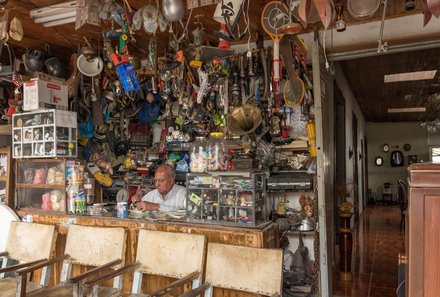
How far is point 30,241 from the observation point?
3.26 m

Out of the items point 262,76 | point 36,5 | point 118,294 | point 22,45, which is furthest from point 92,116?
point 118,294

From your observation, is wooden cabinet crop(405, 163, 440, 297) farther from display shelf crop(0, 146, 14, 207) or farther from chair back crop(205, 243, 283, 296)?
display shelf crop(0, 146, 14, 207)

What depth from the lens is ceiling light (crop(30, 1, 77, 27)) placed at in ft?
10.6

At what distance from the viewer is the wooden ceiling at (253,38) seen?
3.38 meters

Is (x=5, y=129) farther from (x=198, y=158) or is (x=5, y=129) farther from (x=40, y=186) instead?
(x=198, y=158)

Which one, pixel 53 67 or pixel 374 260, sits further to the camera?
pixel 374 260

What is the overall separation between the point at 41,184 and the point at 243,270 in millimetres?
2513

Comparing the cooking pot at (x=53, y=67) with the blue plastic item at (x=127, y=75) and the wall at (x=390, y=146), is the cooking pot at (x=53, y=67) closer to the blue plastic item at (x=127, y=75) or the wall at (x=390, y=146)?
the blue plastic item at (x=127, y=75)

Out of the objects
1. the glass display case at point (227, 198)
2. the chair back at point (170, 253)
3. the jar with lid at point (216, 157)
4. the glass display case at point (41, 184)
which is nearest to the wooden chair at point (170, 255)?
the chair back at point (170, 253)

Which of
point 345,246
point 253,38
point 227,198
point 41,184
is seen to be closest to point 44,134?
point 41,184

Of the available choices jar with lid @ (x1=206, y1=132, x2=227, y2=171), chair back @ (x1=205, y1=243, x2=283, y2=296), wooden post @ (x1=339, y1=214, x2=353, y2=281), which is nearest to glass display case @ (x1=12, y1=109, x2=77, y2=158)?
jar with lid @ (x1=206, y1=132, x2=227, y2=171)

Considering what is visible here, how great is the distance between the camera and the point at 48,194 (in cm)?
375

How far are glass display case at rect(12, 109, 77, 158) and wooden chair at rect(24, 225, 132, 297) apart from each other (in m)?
0.98

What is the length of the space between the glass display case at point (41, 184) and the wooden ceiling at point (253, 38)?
4.87 feet
